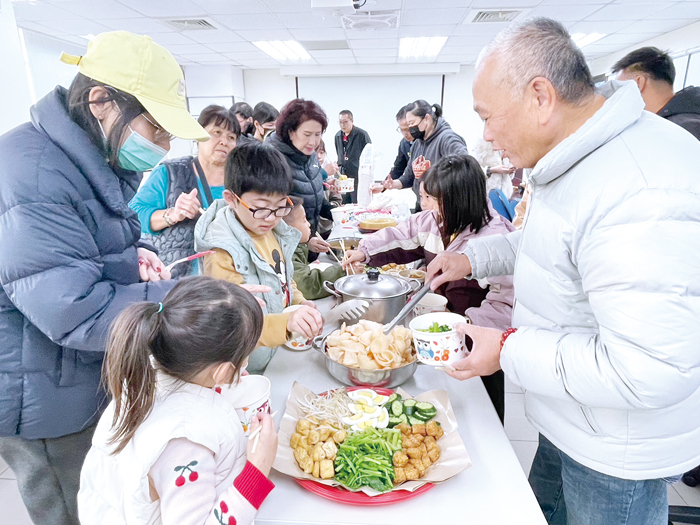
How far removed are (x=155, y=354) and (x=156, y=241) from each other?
4.26 ft

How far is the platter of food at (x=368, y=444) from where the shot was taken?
0.87 m

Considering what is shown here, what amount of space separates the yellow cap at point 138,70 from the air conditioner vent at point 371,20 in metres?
4.89

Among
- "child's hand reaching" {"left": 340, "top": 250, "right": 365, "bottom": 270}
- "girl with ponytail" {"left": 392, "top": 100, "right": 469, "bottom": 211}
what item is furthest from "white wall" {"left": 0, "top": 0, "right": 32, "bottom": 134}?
"girl with ponytail" {"left": 392, "top": 100, "right": 469, "bottom": 211}

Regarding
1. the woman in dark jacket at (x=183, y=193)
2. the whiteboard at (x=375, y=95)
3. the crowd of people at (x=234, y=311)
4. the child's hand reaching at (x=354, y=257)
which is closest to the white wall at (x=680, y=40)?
the whiteboard at (x=375, y=95)

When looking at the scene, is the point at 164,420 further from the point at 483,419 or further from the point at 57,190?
the point at 483,419

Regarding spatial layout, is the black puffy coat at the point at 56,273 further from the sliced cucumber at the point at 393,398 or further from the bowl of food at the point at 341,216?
the bowl of food at the point at 341,216

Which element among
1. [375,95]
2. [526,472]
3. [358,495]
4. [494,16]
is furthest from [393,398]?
[375,95]

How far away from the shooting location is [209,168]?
2.24 metres

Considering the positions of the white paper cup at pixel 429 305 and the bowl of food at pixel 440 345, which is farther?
the white paper cup at pixel 429 305

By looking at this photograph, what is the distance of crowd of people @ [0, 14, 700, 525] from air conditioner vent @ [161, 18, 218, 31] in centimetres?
565

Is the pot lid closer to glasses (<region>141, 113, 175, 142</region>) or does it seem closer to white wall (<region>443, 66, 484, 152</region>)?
glasses (<region>141, 113, 175, 142</region>)

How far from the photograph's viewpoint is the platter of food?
0.87 m

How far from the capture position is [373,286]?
1.49 metres

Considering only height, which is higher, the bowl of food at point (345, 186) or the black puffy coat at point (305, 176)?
the black puffy coat at point (305, 176)
